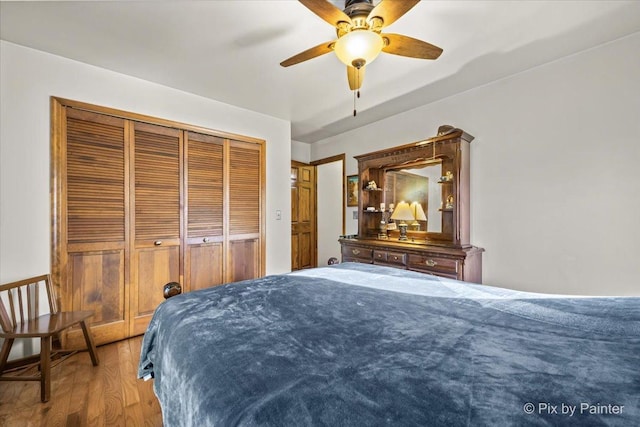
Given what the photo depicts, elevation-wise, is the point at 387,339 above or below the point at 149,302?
above

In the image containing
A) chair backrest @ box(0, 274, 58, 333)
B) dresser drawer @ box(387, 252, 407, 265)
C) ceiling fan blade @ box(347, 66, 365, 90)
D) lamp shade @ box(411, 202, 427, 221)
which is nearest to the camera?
ceiling fan blade @ box(347, 66, 365, 90)

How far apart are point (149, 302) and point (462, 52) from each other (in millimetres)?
3774

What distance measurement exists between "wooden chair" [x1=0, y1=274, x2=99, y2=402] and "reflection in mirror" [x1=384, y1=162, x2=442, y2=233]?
A: 3.36m

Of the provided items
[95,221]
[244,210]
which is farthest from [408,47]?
[95,221]

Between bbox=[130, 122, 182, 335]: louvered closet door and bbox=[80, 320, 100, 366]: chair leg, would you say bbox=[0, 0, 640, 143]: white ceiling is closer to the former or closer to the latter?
bbox=[130, 122, 182, 335]: louvered closet door

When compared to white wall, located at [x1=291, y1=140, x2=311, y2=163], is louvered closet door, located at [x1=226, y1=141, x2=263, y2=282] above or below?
below

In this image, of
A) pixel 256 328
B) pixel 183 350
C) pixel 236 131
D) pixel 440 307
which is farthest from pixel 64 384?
pixel 236 131

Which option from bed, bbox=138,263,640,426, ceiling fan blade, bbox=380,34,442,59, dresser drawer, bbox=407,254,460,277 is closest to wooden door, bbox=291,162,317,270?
Result: dresser drawer, bbox=407,254,460,277

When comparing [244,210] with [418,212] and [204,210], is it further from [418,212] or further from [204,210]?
[418,212]

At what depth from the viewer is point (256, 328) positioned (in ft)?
3.39

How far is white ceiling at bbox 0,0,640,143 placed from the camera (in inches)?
69.5

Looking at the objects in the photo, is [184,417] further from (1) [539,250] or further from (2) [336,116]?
(2) [336,116]

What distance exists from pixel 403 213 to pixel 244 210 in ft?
6.68

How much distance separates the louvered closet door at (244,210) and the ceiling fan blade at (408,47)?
2.35 metres
